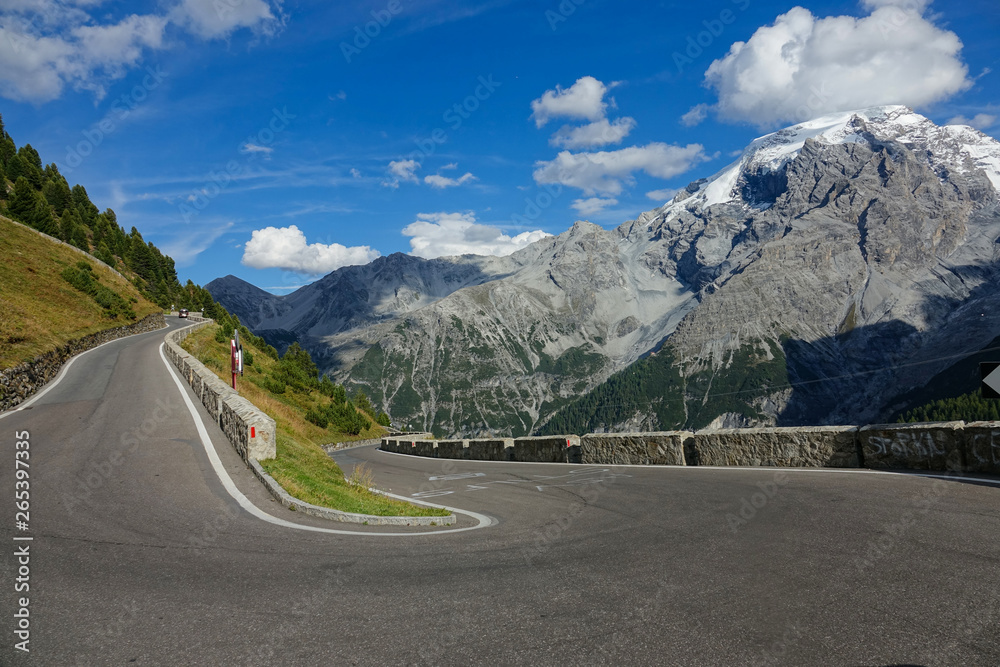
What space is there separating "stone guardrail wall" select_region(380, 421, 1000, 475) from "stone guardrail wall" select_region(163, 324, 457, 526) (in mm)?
8936

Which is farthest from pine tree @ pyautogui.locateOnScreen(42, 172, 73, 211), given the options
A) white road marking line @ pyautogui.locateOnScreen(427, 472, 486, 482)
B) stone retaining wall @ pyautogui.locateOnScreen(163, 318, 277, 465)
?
white road marking line @ pyautogui.locateOnScreen(427, 472, 486, 482)

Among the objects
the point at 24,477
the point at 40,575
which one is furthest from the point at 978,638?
the point at 24,477

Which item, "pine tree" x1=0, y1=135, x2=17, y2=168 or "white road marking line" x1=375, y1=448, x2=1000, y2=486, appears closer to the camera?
"white road marking line" x1=375, y1=448, x2=1000, y2=486

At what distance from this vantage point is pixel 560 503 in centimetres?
1217

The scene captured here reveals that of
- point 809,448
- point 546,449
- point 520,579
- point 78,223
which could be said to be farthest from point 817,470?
point 78,223

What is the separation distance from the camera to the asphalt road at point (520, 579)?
4207 mm

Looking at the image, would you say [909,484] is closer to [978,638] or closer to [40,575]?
[978,638]

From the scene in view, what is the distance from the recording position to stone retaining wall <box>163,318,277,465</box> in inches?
493

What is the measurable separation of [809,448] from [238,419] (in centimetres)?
1438

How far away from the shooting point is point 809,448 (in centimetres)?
1411

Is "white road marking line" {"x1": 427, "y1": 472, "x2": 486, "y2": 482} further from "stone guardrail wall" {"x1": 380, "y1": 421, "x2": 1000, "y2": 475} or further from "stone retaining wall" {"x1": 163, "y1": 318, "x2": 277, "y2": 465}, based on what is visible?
"stone retaining wall" {"x1": 163, "y1": 318, "x2": 277, "y2": 465}

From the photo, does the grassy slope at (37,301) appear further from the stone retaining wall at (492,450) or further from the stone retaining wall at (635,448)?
the stone retaining wall at (635,448)

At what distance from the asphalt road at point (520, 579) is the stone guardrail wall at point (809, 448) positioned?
5.58 feet

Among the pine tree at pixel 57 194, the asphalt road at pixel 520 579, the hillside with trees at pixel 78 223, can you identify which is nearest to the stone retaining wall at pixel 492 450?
the asphalt road at pixel 520 579
